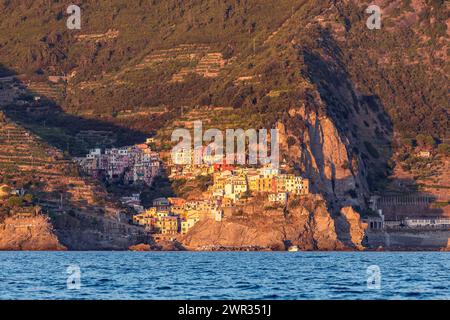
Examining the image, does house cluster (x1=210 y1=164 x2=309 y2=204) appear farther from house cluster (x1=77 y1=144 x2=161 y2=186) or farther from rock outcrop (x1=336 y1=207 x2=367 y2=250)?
house cluster (x1=77 y1=144 x2=161 y2=186)

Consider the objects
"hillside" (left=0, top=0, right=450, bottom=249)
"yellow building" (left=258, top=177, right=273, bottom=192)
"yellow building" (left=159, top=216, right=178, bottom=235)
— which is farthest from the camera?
"hillside" (left=0, top=0, right=450, bottom=249)

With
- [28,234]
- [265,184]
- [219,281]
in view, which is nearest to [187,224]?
[265,184]

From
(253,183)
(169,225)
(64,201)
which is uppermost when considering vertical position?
(253,183)

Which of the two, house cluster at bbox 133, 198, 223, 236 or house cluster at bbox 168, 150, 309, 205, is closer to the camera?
house cluster at bbox 133, 198, 223, 236

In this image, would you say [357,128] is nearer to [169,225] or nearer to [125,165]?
[125,165]

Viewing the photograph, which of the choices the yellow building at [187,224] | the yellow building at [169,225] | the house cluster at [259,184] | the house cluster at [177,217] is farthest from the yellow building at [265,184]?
the yellow building at [169,225]

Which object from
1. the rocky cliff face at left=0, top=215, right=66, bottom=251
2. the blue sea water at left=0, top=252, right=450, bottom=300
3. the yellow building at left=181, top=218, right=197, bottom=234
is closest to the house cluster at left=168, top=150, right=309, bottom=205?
the yellow building at left=181, top=218, right=197, bottom=234

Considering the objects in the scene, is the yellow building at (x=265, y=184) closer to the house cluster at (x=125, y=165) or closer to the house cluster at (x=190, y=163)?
the house cluster at (x=190, y=163)
